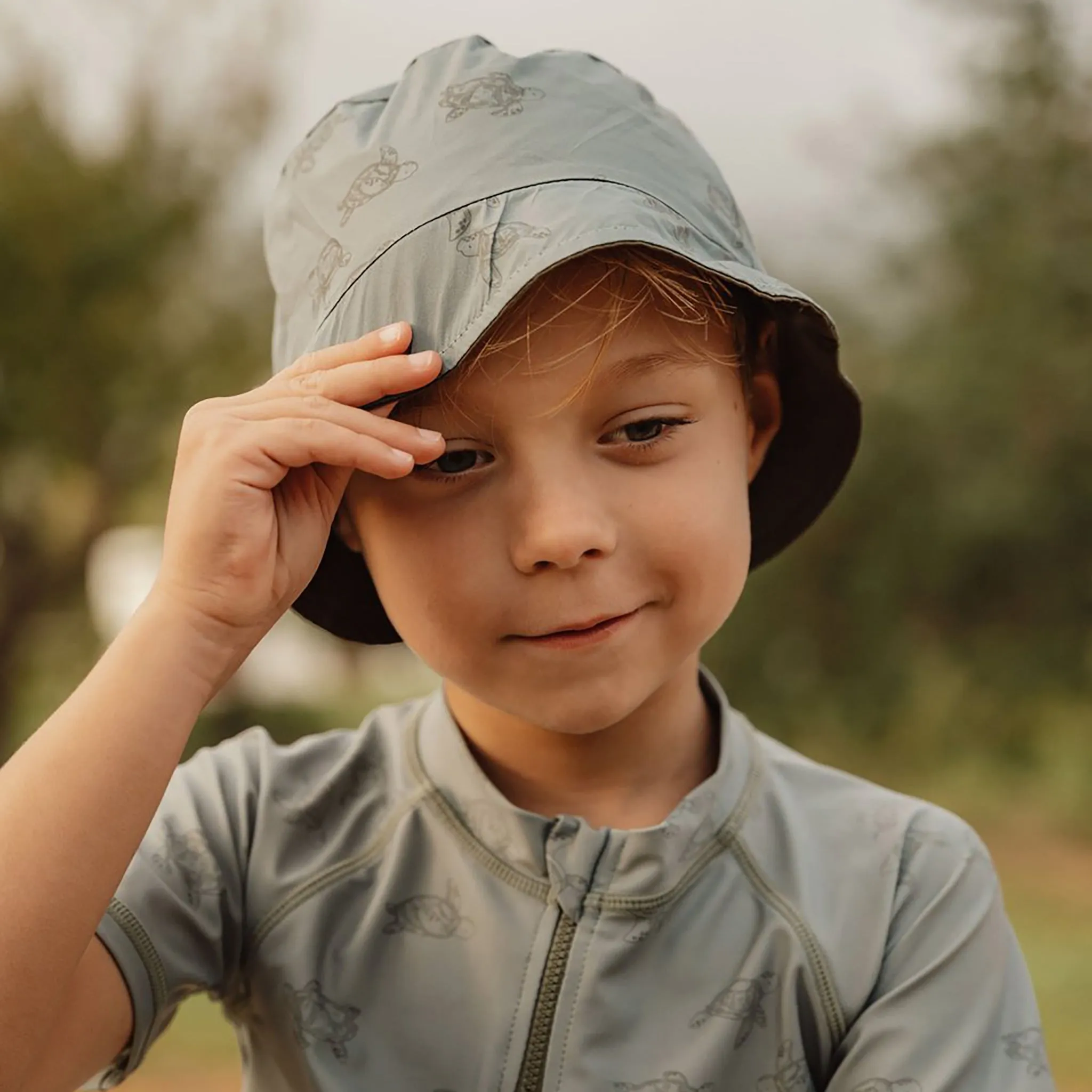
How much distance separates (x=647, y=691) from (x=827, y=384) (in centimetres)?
34

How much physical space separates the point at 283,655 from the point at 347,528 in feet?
8.09

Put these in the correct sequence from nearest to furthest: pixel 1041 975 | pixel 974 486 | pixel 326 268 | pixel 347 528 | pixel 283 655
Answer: pixel 326 268 < pixel 347 528 < pixel 1041 975 < pixel 974 486 < pixel 283 655

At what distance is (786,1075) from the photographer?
101cm

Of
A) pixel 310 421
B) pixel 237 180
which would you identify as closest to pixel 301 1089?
pixel 310 421

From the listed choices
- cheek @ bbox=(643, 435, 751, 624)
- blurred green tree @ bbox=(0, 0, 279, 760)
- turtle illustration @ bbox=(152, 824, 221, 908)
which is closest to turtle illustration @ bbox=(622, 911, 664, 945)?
cheek @ bbox=(643, 435, 751, 624)

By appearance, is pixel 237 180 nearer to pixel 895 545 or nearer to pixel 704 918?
pixel 895 545

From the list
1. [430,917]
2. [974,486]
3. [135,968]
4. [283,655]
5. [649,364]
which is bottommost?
[135,968]

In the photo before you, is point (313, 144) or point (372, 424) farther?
point (313, 144)

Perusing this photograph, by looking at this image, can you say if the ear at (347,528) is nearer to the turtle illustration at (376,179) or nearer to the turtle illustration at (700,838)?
the turtle illustration at (376,179)

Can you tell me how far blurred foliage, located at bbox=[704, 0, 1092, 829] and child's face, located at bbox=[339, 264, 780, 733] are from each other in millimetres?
2189

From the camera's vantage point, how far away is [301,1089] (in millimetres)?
1049

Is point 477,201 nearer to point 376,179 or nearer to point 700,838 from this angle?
point 376,179

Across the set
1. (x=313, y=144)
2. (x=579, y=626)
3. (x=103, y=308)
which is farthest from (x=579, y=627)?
(x=103, y=308)

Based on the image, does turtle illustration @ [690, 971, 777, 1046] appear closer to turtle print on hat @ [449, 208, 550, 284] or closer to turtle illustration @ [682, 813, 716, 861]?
turtle illustration @ [682, 813, 716, 861]
